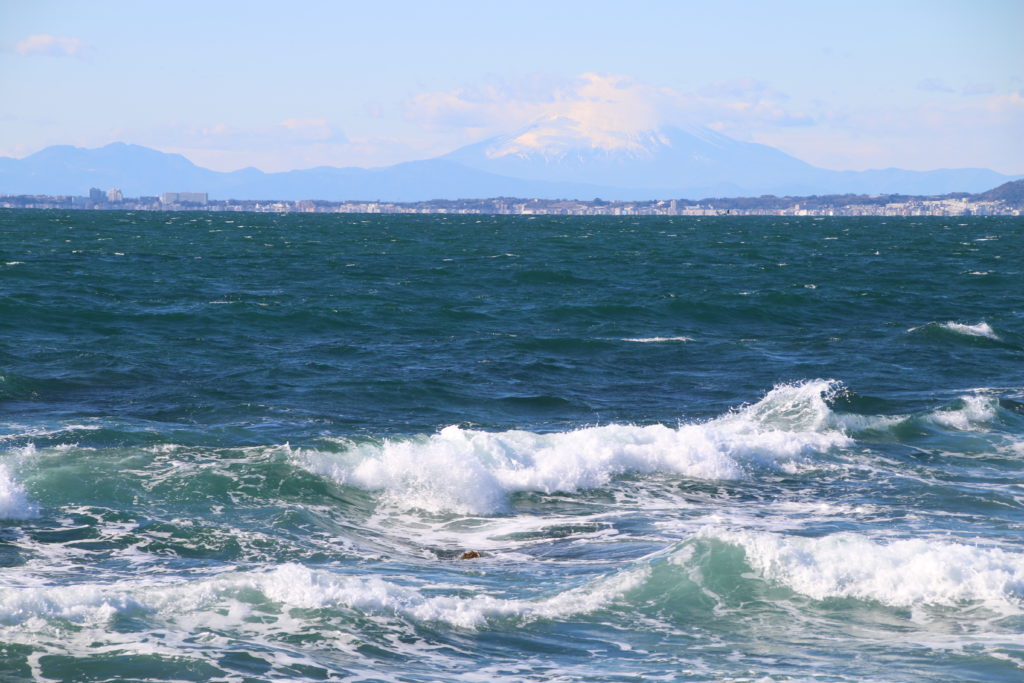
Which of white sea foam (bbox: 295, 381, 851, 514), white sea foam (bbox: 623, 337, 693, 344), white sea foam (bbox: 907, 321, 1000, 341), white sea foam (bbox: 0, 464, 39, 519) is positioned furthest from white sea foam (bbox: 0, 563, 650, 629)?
white sea foam (bbox: 907, 321, 1000, 341)

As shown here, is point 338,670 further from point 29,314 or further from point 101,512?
point 29,314

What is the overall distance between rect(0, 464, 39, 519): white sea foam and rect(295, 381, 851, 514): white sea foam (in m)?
3.88

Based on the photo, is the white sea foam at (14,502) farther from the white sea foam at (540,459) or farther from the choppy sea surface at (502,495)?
the white sea foam at (540,459)

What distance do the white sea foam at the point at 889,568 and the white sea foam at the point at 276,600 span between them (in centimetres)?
178

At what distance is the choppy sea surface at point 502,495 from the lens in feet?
34.2

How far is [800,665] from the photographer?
32.7ft

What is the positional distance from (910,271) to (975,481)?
139 feet

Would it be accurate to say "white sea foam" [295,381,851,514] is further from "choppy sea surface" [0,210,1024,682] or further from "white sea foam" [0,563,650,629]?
"white sea foam" [0,563,650,629]

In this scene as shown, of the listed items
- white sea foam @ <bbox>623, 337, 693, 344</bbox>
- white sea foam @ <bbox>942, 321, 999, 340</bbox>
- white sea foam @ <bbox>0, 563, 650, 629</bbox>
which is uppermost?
white sea foam @ <bbox>942, 321, 999, 340</bbox>

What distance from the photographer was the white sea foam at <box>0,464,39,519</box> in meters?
14.4

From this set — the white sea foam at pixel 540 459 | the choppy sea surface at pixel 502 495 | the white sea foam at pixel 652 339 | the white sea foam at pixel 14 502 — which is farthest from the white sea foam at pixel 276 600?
the white sea foam at pixel 652 339

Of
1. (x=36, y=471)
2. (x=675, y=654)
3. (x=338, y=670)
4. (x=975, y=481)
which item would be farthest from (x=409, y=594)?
(x=975, y=481)

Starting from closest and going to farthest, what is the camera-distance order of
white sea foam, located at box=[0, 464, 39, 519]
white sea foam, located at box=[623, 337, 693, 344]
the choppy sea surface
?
1. the choppy sea surface
2. white sea foam, located at box=[0, 464, 39, 519]
3. white sea foam, located at box=[623, 337, 693, 344]

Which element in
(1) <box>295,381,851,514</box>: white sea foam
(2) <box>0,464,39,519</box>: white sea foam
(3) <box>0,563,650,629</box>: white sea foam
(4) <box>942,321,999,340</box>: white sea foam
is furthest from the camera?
(4) <box>942,321,999,340</box>: white sea foam
